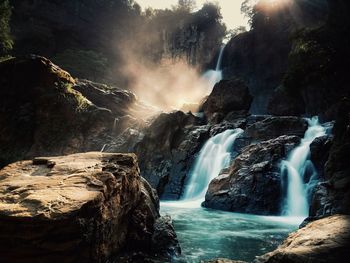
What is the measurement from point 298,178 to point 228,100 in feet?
41.5

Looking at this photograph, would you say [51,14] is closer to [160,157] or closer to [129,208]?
[160,157]

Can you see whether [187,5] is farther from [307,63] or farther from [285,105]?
[307,63]

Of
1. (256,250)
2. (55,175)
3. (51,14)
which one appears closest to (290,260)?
(55,175)

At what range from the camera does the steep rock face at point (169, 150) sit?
A: 20844 mm

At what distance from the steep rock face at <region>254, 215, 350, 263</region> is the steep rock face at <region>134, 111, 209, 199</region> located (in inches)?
601

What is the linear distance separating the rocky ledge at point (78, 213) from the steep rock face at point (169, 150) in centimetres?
1262

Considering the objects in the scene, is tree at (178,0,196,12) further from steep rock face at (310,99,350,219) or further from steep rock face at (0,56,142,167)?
steep rock face at (310,99,350,219)

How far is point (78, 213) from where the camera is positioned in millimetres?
4539

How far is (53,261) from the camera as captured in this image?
14.5ft

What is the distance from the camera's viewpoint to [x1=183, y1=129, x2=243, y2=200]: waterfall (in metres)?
19.9

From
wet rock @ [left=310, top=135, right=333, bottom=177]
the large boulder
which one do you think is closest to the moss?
the large boulder

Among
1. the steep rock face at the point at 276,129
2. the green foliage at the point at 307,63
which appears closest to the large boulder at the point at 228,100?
the green foliage at the point at 307,63

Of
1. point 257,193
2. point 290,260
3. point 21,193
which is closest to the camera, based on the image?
point 290,260

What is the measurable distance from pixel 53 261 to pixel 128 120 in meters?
22.0
